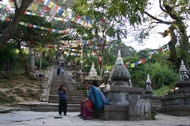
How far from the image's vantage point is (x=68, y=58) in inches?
1887

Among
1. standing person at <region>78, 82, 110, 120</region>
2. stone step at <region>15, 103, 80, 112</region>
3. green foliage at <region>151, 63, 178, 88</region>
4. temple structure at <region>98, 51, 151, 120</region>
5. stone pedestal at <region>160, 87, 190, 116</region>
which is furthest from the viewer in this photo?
green foliage at <region>151, 63, 178, 88</region>

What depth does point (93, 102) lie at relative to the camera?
7531 mm

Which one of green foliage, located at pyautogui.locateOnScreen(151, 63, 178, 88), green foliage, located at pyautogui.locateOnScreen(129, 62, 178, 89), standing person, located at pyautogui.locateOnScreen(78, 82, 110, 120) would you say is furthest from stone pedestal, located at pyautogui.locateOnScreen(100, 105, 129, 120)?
green foliage, located at pyautogui.locateOnScreen(151, 63, 178, 88)

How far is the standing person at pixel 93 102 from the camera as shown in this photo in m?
7.27

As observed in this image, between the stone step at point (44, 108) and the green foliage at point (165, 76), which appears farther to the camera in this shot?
the green foliage at point (165, 76)

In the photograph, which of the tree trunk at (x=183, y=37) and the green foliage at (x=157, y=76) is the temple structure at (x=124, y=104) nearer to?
the tree trunk at (x=183, y=37)

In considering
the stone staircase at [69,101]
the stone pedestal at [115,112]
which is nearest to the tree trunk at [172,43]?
the stone staircase at [69,101]

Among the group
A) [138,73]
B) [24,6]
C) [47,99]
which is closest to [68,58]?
[138,73]

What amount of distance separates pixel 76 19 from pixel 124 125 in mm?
10707

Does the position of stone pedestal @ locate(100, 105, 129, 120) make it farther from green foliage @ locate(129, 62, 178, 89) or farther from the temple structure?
green foliage @ locate(129, 62, 178, 89)

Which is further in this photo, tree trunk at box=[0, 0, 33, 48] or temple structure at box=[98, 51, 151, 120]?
tree trunk at box=[0, 0, 33, 48]

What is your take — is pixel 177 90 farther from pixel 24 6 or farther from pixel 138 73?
pixel 138 73

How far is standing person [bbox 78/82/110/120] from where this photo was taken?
23.9 feet

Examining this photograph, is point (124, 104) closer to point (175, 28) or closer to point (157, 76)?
point (175, 28)
